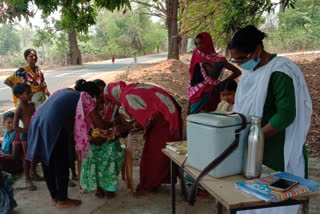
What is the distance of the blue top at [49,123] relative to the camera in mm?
2744

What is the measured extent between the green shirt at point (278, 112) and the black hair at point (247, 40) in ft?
0.68

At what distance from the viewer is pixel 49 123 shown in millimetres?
2738

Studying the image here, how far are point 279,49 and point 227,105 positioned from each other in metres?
18.5

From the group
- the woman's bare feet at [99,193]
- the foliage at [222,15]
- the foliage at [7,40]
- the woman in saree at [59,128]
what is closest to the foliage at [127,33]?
the foliage at [7,40]

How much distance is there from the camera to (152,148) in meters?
3.11

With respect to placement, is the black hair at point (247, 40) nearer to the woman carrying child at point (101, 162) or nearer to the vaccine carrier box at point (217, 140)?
the vaccine carrier box at point (217, 140)

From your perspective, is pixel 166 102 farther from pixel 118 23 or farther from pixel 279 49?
pixel 118 23

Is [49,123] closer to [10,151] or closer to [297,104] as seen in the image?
[10,151]

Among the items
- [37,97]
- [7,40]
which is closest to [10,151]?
[37,97]

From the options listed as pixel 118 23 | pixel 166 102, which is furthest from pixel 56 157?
pixel 118 23

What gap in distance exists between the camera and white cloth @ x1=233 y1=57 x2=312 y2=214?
1.72m

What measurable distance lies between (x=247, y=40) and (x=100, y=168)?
205cm

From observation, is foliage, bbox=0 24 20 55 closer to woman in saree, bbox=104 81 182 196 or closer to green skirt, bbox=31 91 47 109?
green skirt, bbox=31 91 47 109

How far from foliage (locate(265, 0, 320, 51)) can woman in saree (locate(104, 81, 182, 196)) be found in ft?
61.3
